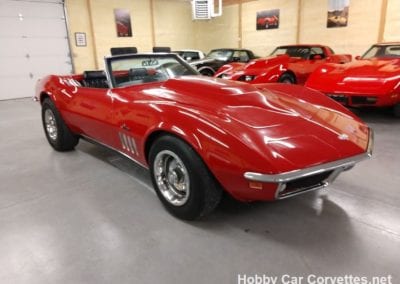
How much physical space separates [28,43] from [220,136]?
1049 cm

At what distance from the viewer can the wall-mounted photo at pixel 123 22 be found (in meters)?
12.5

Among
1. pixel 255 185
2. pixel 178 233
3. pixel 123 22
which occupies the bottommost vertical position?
pixel 178 233

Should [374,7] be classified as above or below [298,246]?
above

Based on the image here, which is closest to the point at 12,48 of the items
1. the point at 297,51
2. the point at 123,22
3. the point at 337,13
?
the point at 123,22

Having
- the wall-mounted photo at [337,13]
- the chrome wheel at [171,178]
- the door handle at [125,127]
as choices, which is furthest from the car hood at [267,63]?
the chrome wheel at [171,178]

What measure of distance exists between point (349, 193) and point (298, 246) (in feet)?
3.07

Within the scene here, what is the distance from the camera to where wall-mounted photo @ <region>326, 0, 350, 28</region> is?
9.93 meters

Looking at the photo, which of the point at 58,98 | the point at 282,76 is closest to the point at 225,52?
the point at 282,76

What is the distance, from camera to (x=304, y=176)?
1.70 m

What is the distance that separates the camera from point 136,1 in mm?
12914

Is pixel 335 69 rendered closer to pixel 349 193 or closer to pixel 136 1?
pixel 349 193

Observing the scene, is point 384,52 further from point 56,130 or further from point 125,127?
point 56,130

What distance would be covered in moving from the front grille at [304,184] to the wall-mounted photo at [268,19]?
11.2 m

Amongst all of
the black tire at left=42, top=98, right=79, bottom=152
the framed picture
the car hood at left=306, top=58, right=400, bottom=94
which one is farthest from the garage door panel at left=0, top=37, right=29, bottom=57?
the car hood at left=306, top=58, right=400, bottom=94
